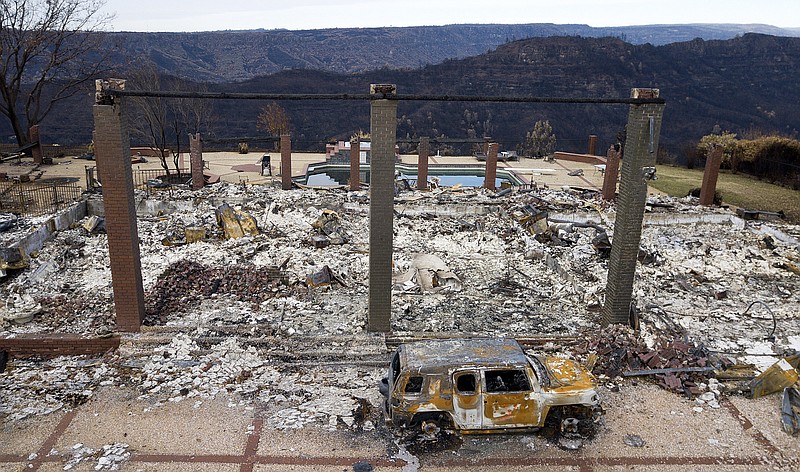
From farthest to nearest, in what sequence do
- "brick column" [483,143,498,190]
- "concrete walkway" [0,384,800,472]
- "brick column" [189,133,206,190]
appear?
"brick column" [483,143,498,190], "brick column" [189,133,206,190], "concrete walkway" [0,384,800,472]

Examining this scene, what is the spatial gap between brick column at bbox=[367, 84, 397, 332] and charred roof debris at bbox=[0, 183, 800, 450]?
637 millimetres

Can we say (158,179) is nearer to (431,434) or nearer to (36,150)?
(36,150)

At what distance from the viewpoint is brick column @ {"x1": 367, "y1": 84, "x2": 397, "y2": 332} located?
9.67 metres

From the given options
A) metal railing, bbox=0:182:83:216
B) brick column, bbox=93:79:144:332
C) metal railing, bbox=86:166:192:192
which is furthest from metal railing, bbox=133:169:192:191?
brick column, bbox=93:79:144:332

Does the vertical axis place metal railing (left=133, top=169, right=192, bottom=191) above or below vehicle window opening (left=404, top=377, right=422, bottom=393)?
below

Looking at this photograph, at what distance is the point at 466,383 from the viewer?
308 inches

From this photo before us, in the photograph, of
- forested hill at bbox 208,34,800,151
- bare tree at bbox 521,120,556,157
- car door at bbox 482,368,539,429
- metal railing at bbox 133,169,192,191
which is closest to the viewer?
car door at bbox 482,368,539,429

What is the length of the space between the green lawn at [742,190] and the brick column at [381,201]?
64.3 feet

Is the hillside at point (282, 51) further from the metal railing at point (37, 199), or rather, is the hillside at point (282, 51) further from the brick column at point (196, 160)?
the metal railing at point (37, 199)

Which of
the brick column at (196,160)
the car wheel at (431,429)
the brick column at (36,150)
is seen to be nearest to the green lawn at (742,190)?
the car wheel at (431,429)

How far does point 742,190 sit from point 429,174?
668 inches

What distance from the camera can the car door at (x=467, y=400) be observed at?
25.1 feet

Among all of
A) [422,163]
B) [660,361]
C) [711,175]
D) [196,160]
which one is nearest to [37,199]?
[196,160]

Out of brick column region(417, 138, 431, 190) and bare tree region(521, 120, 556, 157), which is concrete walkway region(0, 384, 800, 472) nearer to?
brick column region(417, 138, 431, 190)
